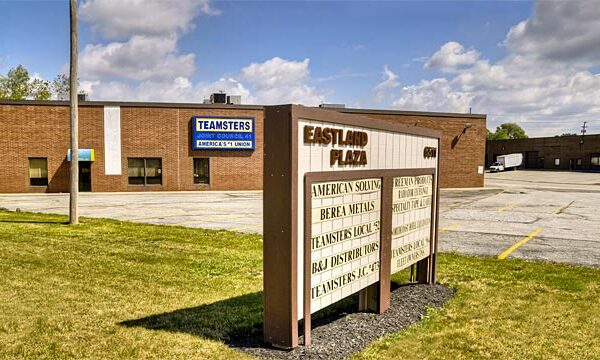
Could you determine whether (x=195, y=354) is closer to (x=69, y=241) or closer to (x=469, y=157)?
(x=69, y=241)

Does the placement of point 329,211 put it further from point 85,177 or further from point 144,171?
point 85,177

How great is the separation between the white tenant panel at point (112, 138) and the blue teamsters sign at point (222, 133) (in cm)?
500

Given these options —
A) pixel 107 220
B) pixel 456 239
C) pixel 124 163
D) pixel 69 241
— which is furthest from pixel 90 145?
pixel 456 239

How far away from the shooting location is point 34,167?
98.8 ft

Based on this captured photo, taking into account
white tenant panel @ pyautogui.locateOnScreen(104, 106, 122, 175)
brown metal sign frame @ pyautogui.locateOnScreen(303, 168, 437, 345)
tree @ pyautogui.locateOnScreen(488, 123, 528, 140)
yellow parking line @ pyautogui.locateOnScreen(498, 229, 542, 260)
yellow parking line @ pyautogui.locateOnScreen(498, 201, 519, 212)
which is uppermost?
tree @ pyautogui.locateOnScreen(488, 123, 528, 140)

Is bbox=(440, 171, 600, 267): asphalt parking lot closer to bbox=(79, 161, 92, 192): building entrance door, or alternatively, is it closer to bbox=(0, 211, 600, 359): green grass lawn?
bbox=(0, 211, 600, 359): green grass lawn

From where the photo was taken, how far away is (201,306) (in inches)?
255

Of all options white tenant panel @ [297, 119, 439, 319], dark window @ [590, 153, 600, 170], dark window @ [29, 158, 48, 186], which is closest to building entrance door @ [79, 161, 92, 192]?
dark window @ [29, 158, 48, 186]

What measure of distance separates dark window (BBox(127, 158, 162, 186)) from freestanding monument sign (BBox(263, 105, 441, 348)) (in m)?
26.9

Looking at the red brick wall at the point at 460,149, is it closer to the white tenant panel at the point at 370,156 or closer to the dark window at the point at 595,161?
the white tenant panel at the point at 370,156

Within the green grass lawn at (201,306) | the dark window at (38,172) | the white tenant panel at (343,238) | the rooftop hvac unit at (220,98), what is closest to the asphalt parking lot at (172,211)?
the green grass lawn at (201,306)

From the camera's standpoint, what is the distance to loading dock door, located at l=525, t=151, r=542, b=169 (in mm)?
75719

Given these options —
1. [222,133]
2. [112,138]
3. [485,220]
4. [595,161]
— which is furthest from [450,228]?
[595,161]

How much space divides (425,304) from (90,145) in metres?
28.6
